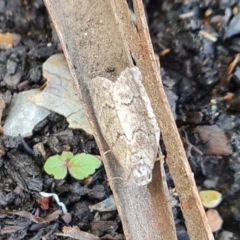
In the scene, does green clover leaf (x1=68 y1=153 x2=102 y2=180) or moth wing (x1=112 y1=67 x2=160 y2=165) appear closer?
moth wing (x1=112 y1=67 x2=160 y2=165)

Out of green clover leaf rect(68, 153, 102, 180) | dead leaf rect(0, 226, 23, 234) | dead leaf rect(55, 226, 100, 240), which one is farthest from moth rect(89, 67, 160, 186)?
dead leaf rect(0, 226, 23, 234)

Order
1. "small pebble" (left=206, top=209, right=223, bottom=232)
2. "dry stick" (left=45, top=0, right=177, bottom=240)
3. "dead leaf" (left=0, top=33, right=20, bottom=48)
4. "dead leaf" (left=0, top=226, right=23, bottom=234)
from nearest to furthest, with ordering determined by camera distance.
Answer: "dry stick" (left=45, top=0, right=177, bottom=240) → "dead leaf" (left=0, top=226, right=23, bottom=234) → "small pebble" (left=206, top=209, right=223, bottom=232) → "dead leaf" (left=0, top=33, right=20, bottom=48)

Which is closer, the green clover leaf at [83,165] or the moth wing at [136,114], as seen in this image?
the moth wing at [136,114]

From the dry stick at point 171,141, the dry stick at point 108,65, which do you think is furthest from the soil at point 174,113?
the dry stick at point 171,141

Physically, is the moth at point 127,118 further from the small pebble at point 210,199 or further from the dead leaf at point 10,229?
the dead leaf at point 10,229

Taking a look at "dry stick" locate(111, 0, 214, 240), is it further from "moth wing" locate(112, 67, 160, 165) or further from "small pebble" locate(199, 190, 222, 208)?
"small pebble" locate(199, 190, 222, 208)

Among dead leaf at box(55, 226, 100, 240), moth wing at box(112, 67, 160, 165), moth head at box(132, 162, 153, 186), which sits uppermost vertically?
moth wing at box(112, 67, 160, 165)
